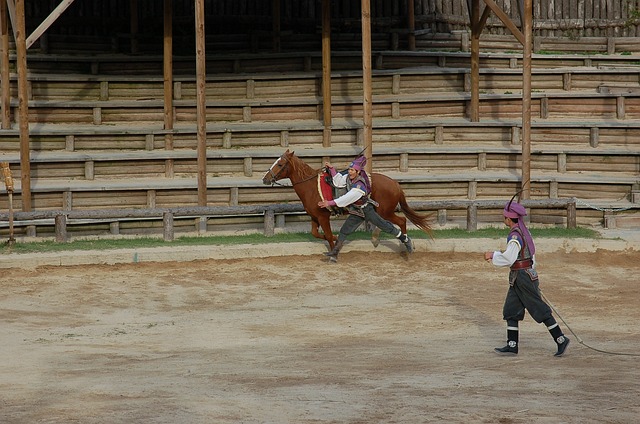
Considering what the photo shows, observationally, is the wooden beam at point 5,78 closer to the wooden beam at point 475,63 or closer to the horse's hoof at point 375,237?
the horse's hoof at point 375,237

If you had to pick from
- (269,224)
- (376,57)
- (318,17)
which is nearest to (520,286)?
(269,224)

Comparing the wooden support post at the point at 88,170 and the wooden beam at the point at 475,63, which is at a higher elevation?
the wooden beam at the point at 475,63

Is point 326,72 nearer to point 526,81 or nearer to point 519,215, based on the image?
point 526,81

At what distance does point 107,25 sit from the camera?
2620cm

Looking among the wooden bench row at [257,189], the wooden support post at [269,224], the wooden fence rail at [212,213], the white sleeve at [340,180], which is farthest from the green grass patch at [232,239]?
the wooden bench row at [257,189]

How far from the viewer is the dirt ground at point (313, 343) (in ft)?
30.4

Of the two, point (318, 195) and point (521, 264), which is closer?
point (521, 264)

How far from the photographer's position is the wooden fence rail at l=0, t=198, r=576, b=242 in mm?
17453

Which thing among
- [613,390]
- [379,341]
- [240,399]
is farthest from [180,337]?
[613,390]

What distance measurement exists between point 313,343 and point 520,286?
2.48 meters

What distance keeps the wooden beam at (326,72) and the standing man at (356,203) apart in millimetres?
5524

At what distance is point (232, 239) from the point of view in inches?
710

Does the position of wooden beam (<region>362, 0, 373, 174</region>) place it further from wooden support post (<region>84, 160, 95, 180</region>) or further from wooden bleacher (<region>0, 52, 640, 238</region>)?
wooden support post (<region>84, 160, 95, 180</region>)

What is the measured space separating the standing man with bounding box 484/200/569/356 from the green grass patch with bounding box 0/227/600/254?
6305 mm
